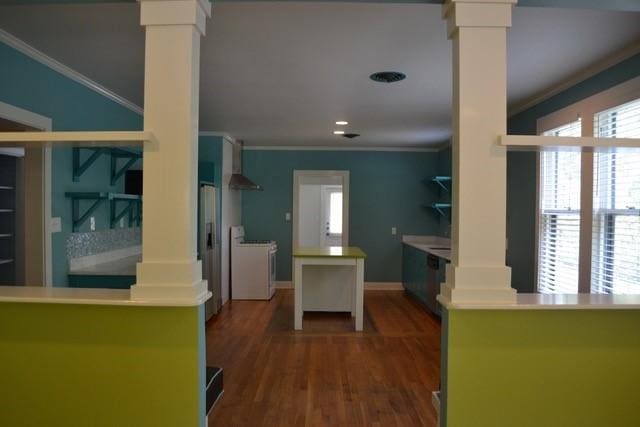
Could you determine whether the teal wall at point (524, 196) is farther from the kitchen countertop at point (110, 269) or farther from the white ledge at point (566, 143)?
the kitchen countertop at point (110, 269)

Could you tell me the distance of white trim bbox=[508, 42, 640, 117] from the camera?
2.58 metres

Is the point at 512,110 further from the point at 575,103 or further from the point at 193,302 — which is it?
the point at 193,302

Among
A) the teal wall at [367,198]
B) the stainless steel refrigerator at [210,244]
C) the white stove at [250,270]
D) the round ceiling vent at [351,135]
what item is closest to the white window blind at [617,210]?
the round ceiling vent at [351,135]

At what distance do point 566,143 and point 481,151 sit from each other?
0.99ft

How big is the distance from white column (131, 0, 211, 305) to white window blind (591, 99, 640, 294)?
262 centimetres

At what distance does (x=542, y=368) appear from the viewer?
4.94 ft

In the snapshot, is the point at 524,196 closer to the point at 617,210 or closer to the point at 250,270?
the point at 617,210

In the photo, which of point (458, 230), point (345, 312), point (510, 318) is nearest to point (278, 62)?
point (458, 230)

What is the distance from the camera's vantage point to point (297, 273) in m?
4.71

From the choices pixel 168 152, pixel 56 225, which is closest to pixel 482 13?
pixel 168 152

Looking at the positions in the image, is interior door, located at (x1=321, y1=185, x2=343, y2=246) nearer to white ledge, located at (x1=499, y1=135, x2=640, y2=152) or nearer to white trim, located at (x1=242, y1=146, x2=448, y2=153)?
white trim, located at (x1=242, y1=146, x2=448, y2=153)

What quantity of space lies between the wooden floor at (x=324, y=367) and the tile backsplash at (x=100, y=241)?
4.28 feet

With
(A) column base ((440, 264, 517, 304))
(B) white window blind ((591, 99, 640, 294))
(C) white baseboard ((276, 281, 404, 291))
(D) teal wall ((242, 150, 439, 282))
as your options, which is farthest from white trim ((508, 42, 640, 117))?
(C) white baseboard ((276, 281, 404, 291))

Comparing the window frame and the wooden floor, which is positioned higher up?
the window frame
